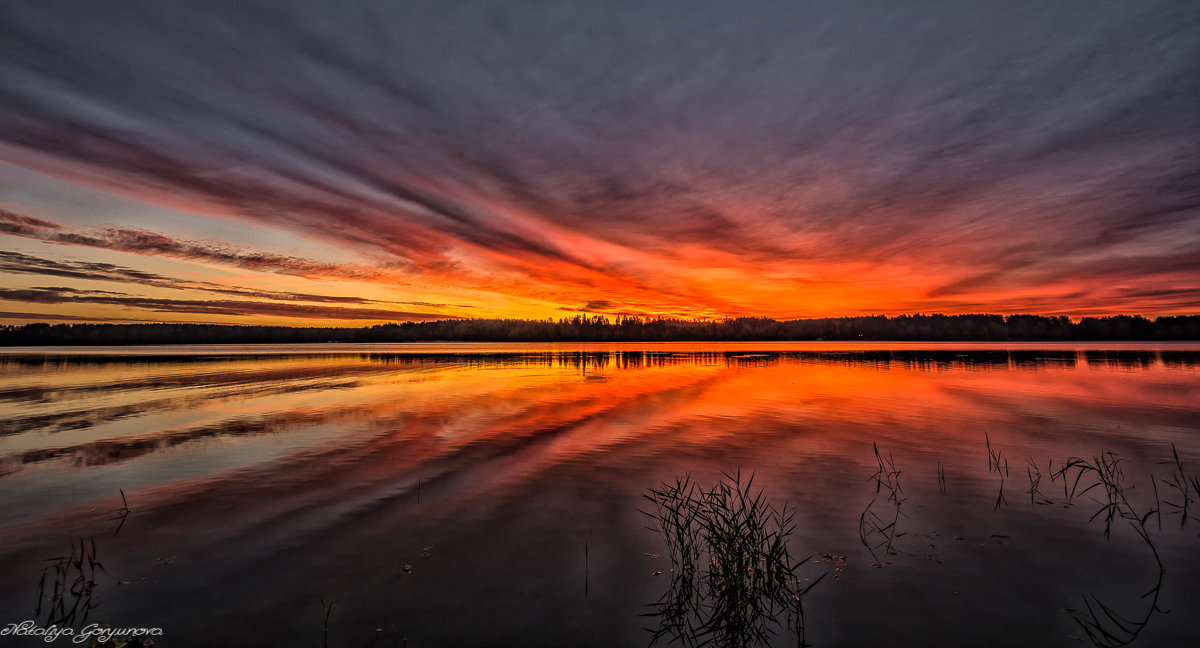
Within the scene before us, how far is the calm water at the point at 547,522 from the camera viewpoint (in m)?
7.02

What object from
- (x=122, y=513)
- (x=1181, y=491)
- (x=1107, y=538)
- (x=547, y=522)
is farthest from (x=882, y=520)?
(x=122, y=513)

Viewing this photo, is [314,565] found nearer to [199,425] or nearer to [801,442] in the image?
[801,442]

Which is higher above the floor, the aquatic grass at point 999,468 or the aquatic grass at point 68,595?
the aquatic grass at point 999,468

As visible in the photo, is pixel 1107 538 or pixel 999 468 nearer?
pixel 1107 538

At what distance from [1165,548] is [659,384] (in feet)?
110

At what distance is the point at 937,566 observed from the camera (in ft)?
27.9

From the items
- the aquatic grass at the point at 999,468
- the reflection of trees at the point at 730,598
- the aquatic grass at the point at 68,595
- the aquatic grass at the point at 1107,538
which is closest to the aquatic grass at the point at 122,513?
the aquatic grass at the point at 68,595

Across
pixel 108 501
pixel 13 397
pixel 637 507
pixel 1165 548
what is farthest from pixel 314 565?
pixel 13 397

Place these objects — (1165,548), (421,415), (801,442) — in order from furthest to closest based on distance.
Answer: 1. (421,415)
2. (801,442)
3. (1165,548)

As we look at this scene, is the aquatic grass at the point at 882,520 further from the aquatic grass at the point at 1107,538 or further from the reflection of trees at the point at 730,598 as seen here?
the aquatic grass at the point at 1107,538

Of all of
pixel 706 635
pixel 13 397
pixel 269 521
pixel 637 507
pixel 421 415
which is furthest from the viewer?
pixel 13 397

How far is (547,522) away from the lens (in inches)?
428

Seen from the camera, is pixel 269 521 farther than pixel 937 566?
Yes

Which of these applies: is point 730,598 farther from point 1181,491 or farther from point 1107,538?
point 1181,491
